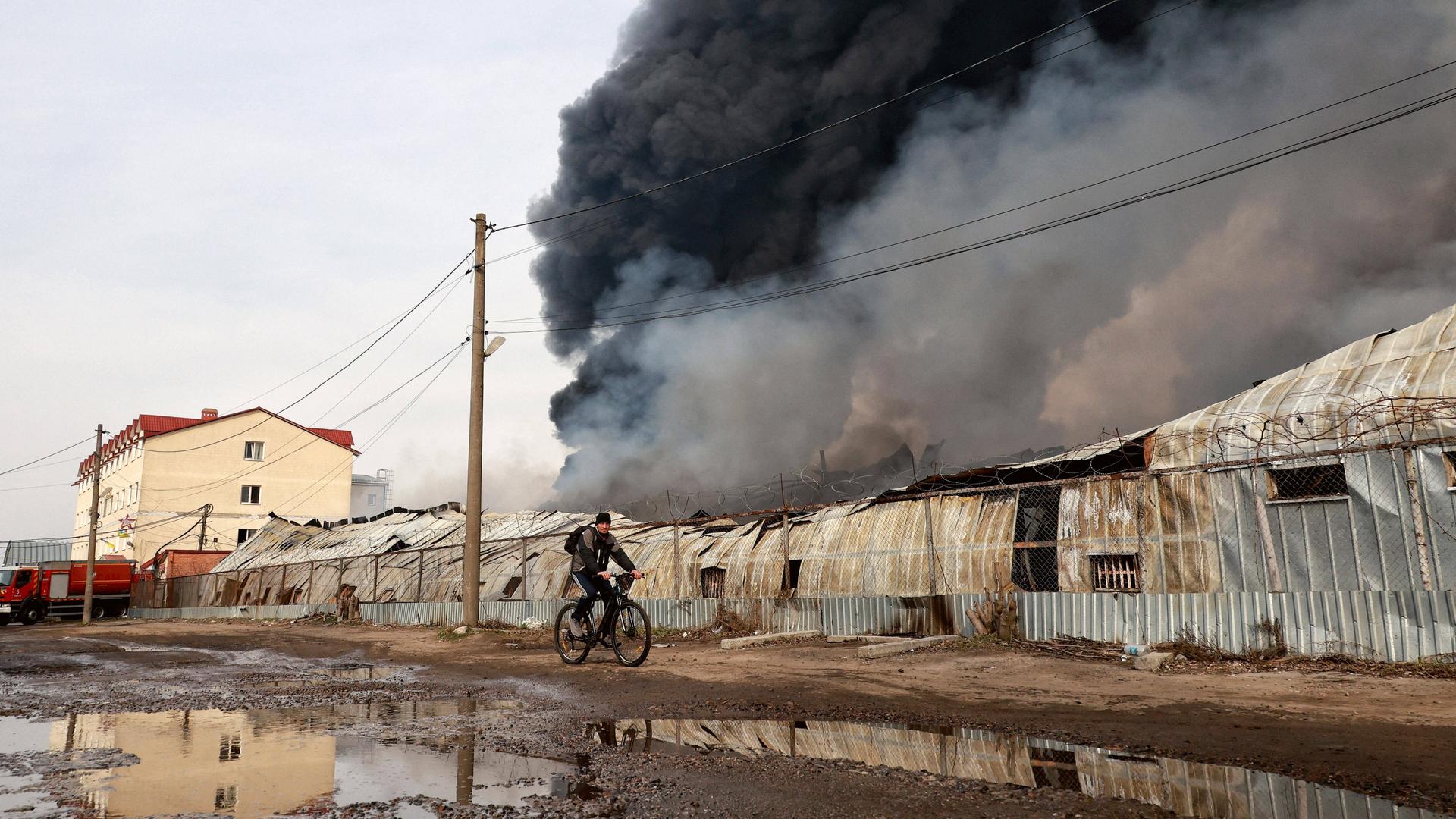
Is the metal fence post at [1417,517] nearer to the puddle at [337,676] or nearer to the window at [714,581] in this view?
the window at [714,581]

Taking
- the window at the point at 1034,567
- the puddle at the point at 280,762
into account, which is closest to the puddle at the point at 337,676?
the puddle at the point at 280,762

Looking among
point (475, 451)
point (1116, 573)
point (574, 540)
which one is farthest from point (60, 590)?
point (1116, 573)

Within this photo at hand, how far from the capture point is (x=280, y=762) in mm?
5781

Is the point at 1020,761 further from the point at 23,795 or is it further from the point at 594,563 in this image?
the point at 594,563

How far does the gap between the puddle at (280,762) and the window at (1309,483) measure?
38.4 feet

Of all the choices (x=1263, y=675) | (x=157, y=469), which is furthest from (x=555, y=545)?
(x=157, y=469)

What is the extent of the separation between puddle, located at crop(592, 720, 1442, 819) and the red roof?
60.9m

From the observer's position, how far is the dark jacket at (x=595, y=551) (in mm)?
11938

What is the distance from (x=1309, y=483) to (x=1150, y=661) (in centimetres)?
455

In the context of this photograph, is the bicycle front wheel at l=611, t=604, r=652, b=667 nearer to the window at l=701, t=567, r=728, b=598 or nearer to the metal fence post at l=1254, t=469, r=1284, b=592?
the metal fence post at l=1254, t=469, r=1284, b=592

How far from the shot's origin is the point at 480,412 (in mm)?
19688

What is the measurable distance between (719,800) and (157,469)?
65.6m

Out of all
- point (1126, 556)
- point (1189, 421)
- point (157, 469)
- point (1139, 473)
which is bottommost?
point (1126, 556)

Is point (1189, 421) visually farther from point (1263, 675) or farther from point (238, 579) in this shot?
point (238, 579)
